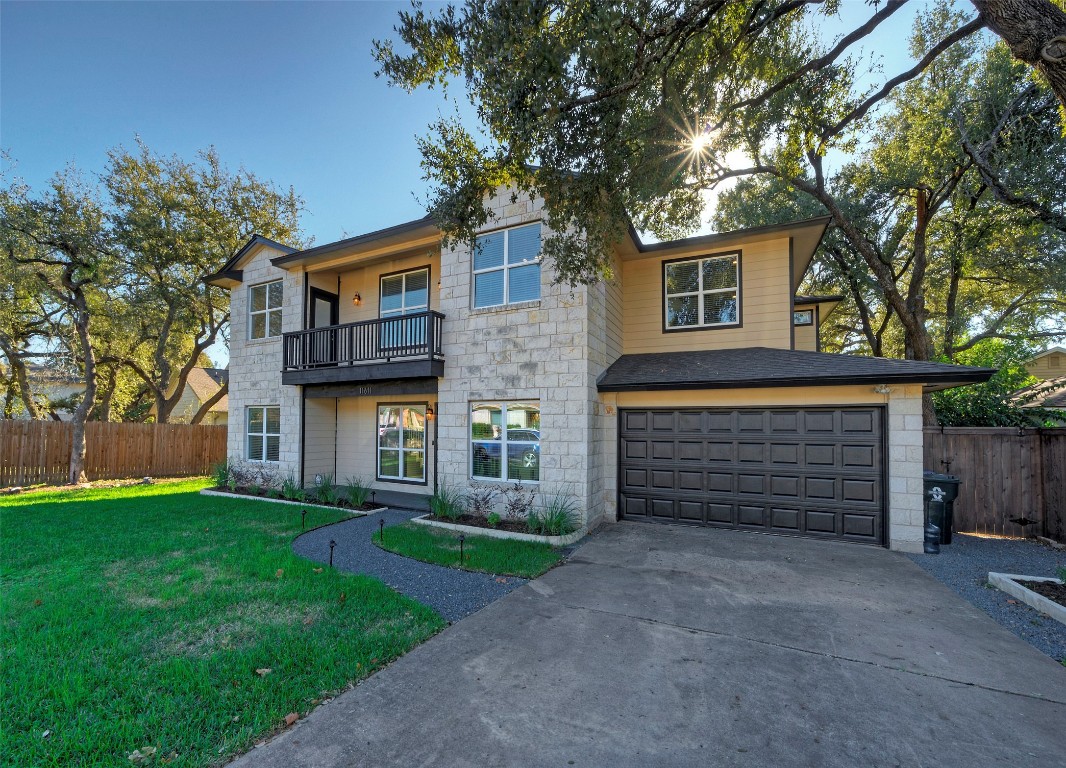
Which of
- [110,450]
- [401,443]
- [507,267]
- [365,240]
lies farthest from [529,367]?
[110,450]

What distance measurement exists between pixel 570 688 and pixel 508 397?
217 inches

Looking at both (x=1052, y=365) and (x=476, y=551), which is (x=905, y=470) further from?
(x=1052, y=365)

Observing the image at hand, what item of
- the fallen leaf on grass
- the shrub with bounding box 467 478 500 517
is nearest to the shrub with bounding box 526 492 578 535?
the shrub with bounding box 467 478 500 517

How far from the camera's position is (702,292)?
9.28 metres

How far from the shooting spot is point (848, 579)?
5531mm

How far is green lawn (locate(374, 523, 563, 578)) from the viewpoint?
5.85 metres

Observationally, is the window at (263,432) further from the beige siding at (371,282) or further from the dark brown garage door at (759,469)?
the dark brown garage door at (759,469)

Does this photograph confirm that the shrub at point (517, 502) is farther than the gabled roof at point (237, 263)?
No

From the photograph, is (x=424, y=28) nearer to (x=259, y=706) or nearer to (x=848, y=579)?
(x=259, y=706)

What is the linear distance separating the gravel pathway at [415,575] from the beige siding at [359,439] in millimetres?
4017

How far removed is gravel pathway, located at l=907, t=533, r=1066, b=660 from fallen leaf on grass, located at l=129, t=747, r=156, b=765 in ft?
22.4

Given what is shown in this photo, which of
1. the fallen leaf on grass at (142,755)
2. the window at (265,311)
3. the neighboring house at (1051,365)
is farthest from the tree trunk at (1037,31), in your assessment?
the neighboring house at (1051,365)

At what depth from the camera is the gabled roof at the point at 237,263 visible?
38.2ft

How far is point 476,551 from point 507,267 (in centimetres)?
527
